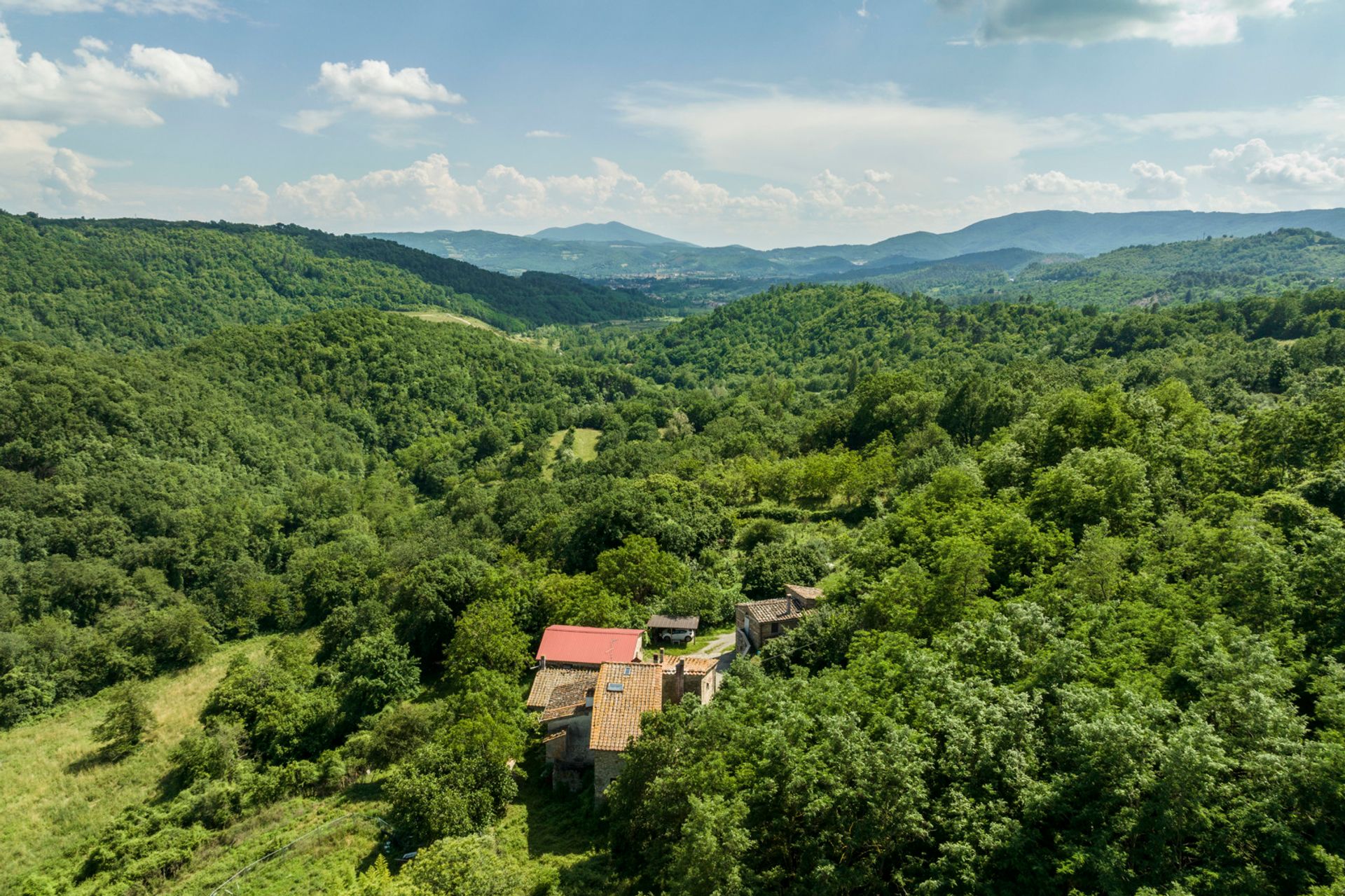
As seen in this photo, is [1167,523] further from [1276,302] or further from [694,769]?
[1276,302]

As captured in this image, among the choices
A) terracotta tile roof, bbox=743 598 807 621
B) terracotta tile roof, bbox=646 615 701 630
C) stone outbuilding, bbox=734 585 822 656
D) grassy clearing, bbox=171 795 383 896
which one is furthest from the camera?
terracotta tile roof, bbox=646 615 701 630

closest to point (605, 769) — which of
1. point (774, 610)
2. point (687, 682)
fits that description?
point (687, 682)

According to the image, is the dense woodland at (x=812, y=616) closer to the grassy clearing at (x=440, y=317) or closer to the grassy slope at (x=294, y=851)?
the grassy slope at (x=294, y=851)

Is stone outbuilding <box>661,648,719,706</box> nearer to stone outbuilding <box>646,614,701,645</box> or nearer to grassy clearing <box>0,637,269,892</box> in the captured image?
stone outbuilding <box>646,614,701,645</box>

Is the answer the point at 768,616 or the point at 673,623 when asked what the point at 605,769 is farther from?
the point at 673,623

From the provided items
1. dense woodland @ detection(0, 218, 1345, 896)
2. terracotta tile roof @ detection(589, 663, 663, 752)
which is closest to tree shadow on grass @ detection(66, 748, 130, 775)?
dense woodland @ detection(0, 218, 1345, 896)

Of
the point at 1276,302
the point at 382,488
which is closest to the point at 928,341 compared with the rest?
the point at 1276,302
